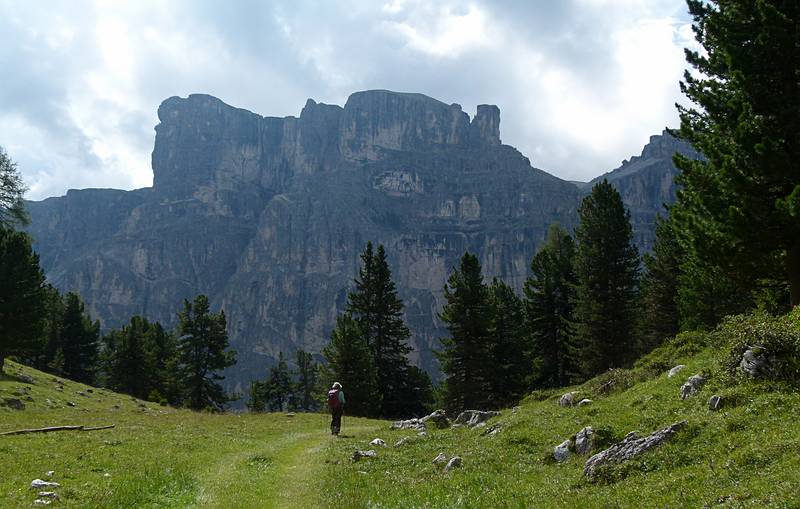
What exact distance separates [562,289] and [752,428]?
50.4 m

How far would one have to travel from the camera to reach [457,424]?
27594 mm

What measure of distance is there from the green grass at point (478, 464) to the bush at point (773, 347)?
52cm

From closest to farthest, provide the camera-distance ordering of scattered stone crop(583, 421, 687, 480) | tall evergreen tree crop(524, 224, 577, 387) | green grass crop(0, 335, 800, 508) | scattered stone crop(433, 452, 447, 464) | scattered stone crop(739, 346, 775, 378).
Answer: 1. green grass crop(0, 335, 800, 508)
2. scattered stone crop(583, 421, 687, 480)
3. scattered stone crop(739, 346, 775, 378)
4. scattered stone crop(433, 452, 447, 464)
5. tall evergreen tree crop(524, 224, 577, 387)

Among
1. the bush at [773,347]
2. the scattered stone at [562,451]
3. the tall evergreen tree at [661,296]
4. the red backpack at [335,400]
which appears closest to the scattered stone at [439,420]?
the red backpack at [335,400]

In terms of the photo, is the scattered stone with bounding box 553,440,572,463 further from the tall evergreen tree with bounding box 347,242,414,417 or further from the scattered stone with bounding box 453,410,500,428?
the tall evergreen tree with bounding box 347,242,414,417

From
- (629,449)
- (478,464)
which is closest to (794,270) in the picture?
(629,449)

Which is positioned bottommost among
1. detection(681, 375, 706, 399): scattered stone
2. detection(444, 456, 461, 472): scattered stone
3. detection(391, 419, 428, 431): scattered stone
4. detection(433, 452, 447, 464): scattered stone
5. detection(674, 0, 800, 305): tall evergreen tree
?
detection(391, 419, 428, 431): scattered stone

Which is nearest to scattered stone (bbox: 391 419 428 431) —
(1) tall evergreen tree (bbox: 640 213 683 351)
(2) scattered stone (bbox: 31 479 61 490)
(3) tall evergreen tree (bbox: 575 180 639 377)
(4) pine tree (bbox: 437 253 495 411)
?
(2) scattered stone (bbox: 31 479 61 490)

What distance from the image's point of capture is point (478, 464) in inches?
587

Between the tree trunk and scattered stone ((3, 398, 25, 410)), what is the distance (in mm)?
35749

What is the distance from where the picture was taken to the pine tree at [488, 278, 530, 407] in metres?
51.6

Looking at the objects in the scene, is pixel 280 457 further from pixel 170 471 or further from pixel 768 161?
pixel 768 161

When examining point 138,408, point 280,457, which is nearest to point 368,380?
point 138,408

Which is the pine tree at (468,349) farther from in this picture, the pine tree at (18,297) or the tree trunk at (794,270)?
the pine tree at (18,297)
